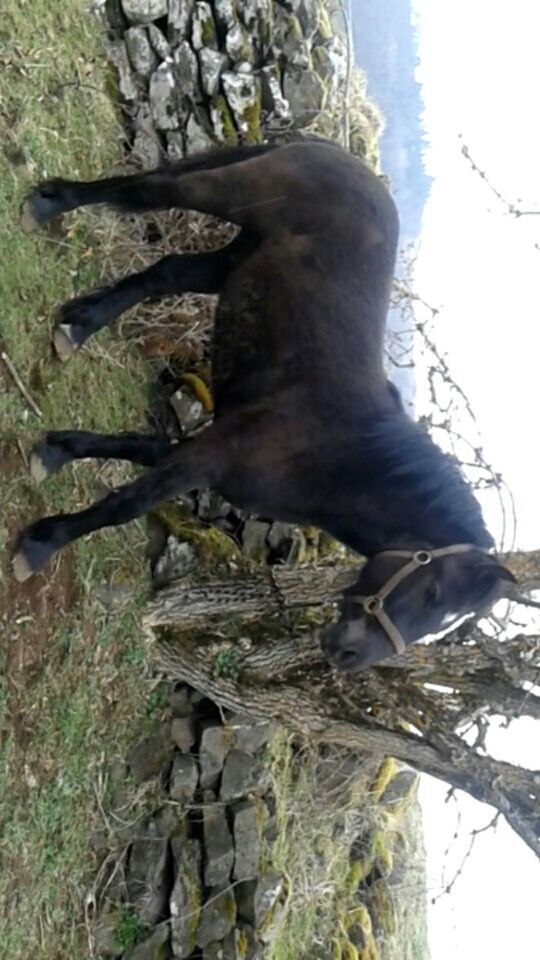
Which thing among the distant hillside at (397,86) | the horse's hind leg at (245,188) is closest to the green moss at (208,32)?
the horse's hind leg at (245,188)

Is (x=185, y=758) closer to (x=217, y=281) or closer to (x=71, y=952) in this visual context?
(x=71, y=952)

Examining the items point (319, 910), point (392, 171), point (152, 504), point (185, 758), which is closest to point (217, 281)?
point (152, 504)

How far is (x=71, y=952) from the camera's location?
15.2ft

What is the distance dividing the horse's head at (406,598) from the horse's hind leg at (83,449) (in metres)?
1.22

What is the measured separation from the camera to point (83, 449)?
4.12 meters

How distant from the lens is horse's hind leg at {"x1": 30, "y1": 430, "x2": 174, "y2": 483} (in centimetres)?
410

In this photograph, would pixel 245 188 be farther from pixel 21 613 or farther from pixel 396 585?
pixel 21 613

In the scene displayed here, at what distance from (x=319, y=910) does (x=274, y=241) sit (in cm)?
→ 402

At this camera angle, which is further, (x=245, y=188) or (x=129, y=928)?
(x=129, y=928)

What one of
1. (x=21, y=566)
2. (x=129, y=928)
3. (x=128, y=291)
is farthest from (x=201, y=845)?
(x=128, y=291)

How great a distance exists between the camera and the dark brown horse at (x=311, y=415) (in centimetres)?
332

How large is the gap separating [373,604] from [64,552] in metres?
1.89

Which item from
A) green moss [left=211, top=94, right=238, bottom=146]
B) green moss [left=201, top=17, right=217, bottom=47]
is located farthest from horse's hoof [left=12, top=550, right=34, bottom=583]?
green moss [left=201, top=17, right=217, bottom=47]

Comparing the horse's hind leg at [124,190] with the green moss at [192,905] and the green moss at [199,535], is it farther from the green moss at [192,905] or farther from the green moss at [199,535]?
the green moss at [192,905]
